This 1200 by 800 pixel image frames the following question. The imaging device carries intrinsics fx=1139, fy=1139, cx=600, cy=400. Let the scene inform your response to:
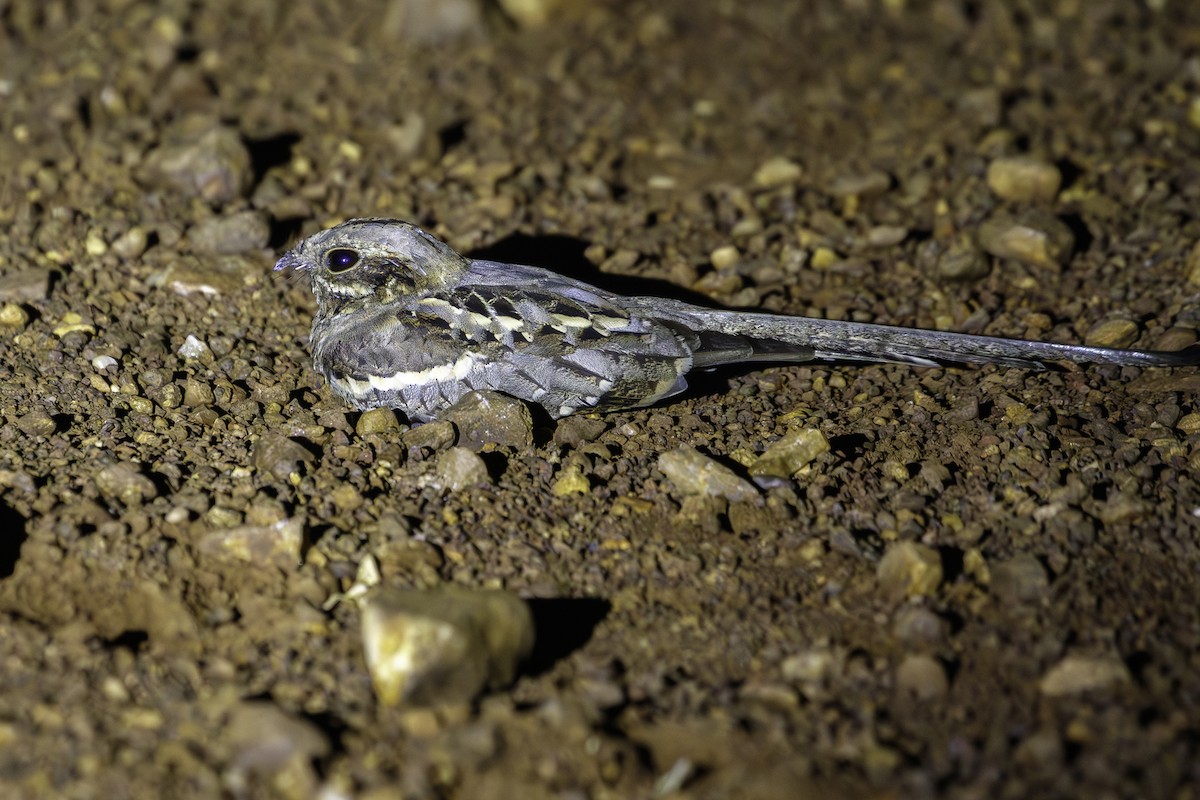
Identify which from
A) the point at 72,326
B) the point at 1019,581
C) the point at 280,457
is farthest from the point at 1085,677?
the point at 72,326

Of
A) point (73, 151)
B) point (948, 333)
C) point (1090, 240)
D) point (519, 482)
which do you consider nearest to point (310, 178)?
point (73, 151)

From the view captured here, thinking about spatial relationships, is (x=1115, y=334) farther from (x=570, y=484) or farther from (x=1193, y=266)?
(x=570, y=484)

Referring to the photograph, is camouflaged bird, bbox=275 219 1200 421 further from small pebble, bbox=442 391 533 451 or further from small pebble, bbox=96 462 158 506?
small pebble, bbox=96 462 158 506

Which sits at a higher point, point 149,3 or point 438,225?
point 149,3

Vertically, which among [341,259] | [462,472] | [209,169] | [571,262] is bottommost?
[571,262]

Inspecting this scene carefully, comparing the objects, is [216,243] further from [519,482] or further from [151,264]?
[519,482]

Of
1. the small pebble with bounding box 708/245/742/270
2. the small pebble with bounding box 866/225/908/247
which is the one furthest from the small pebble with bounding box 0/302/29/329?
the small pebble with bounding box 866/225/908/247
